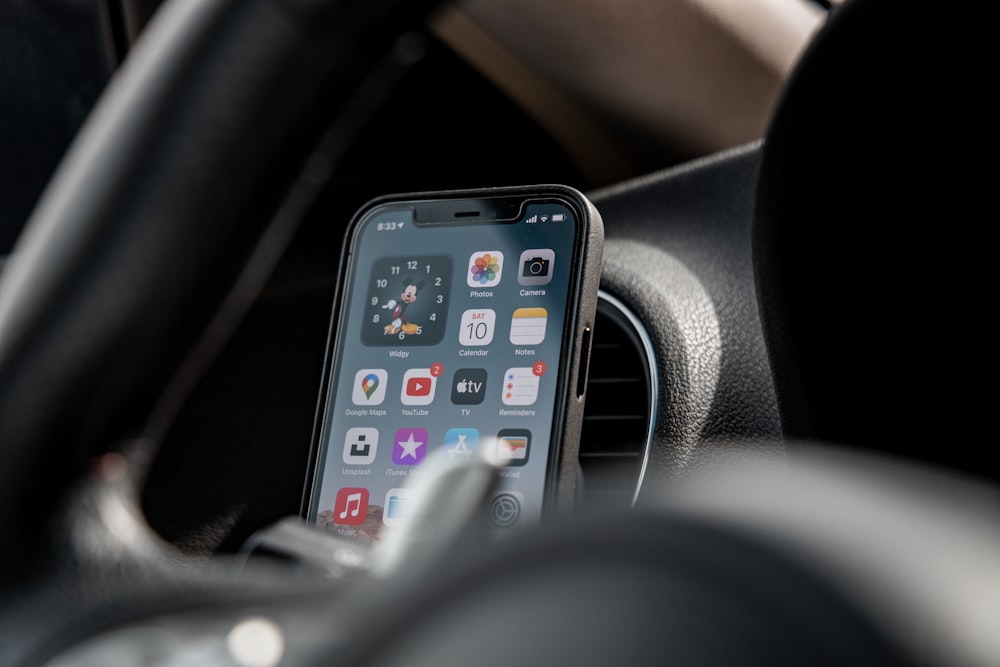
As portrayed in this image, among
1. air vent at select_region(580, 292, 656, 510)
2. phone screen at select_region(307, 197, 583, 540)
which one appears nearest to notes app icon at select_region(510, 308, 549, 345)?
phone screen at select_region(307, 197, 583, 540)

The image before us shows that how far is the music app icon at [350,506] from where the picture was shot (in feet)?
2.46

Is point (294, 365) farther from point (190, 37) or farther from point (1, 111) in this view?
point (1, 111)

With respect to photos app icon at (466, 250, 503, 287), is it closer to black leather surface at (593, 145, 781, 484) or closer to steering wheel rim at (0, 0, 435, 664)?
black leather surface at (593, 145, 781, 484)

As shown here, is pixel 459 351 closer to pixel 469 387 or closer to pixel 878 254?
pixel 469 387

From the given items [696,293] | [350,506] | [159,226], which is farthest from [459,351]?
[159,226]

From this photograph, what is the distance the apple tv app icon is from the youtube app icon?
0.02 m

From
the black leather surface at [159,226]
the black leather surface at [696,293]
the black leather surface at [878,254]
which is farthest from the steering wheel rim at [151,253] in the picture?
the black leather surface at [696,293]

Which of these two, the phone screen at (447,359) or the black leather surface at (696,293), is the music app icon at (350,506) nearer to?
the phone screen at (447,359)

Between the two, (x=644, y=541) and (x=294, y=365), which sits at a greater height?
(x=294, y=365)

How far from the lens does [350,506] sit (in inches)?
29.7

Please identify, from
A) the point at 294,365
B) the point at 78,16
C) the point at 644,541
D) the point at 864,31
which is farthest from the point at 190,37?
the point at 78,16

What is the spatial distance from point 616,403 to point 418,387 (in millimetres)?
211

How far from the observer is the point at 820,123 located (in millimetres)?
655

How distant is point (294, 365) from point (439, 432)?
0.28 metres
